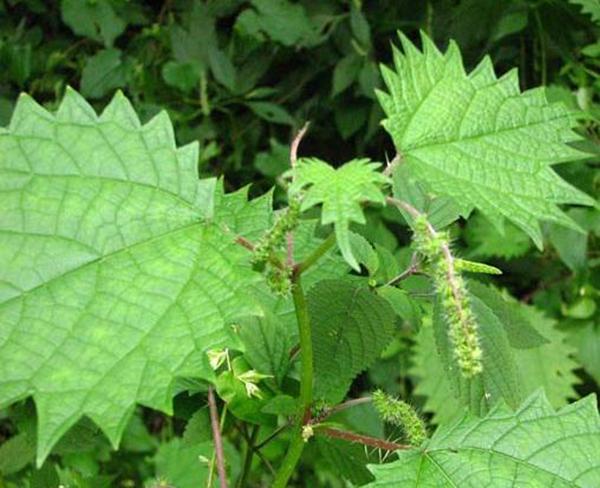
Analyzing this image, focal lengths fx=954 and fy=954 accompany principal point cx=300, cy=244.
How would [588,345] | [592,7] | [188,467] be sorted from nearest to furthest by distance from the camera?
[188,467] → [592,7] → [588,345]

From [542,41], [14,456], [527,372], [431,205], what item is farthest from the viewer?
[542,41]

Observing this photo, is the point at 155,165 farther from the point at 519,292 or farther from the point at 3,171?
the point at 519,292

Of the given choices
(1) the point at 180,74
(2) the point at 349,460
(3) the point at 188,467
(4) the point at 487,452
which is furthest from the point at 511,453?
(1) the point at 180,74

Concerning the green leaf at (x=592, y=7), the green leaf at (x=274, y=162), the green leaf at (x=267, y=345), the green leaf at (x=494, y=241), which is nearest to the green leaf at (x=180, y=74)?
the green leaf at (x=274, y=162)

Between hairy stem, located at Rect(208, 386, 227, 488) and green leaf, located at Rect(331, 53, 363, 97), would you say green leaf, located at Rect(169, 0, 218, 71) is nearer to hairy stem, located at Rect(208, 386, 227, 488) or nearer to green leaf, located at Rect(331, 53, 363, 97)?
green leaf, located at Rect(331, 53, 363, 97)

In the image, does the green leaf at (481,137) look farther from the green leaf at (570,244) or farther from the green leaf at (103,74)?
the green leaf at (103,74)

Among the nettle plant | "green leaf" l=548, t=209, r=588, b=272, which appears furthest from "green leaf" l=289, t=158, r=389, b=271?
"green leaf" l=548, t=209, r=588, b=272

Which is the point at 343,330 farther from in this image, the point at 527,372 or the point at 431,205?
the point at 527,372

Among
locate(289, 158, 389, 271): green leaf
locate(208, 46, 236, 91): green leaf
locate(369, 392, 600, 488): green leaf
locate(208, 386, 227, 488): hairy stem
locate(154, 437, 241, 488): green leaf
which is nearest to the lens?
locate(289, 158, 389, 271): green leaf
